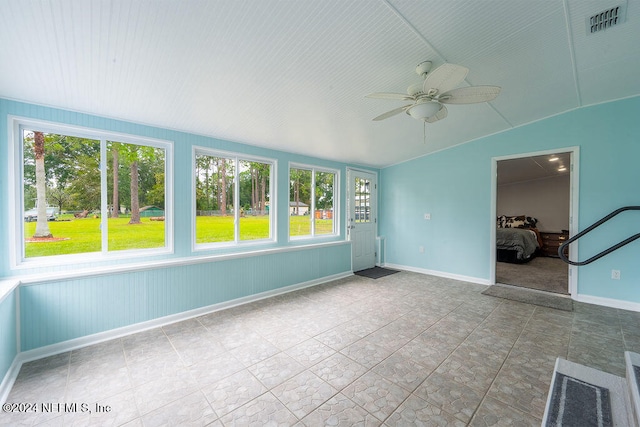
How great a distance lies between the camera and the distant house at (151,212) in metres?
3.07

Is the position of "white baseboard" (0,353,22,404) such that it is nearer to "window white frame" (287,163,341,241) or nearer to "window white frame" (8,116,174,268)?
"window white frame" (8,116,174,268)

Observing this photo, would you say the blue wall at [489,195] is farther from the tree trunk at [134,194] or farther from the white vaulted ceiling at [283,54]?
the tree trunk at [134,194]

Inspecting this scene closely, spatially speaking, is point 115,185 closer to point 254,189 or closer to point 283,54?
point 254,189

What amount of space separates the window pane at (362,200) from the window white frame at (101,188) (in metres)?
3.57

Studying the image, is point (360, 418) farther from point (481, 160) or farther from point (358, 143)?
point (481, 160)

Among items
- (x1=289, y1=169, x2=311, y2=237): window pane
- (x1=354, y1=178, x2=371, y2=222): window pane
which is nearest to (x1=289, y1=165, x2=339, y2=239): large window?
(x1=289, y1=169, x2=311, y2=237): window pane

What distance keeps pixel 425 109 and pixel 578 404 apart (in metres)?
2.36

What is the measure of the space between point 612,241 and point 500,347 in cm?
265

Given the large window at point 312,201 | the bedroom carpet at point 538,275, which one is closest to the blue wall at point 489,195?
the bedroom carpet at point 538,275

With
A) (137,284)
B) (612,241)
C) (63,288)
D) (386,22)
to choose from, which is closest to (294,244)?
(137,284)

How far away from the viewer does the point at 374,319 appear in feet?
10.2

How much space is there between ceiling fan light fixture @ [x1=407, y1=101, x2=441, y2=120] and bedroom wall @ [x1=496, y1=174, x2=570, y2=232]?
718 centimetres

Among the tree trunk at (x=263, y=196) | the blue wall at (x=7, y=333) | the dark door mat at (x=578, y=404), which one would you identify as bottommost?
the dark door mat at (x=578, y=404)

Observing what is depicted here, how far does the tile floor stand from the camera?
167 cm
